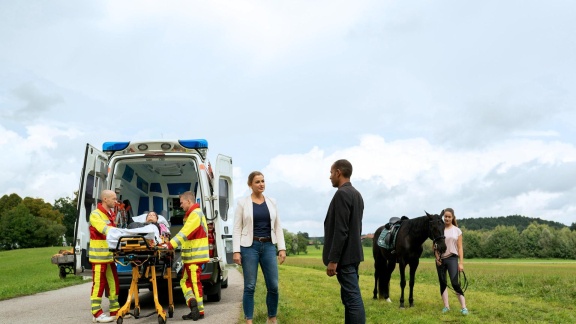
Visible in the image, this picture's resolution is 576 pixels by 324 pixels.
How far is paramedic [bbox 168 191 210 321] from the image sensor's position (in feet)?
24.7

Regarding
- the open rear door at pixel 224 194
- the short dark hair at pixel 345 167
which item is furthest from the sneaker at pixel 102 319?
the short dark hair at pixel 345 167

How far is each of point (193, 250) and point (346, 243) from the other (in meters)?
3.22

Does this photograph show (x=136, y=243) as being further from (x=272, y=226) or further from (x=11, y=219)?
(x=11, y=219)

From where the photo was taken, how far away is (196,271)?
7.75 metres

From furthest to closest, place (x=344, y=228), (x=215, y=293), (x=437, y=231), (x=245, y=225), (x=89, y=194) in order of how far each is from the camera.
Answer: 1. (x=215, y=293)
2. (x=89, y=194)
3. (x=437, y=231)
4. (x=245, y=225)
5. (x=344, y=228)

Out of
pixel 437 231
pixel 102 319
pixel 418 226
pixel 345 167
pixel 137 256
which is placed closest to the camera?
pixel 345 167

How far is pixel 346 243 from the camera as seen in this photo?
531cm

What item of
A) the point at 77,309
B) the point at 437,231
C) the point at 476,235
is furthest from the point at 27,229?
the point at 437,231

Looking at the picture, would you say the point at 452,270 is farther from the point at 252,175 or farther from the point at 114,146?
the point at 114,146

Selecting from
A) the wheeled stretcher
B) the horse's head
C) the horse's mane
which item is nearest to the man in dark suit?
the wheeled stretcher

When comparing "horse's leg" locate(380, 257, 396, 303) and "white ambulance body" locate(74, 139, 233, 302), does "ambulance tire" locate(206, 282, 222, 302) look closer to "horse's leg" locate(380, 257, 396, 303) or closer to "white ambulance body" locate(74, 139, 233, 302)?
"white ambulance body" locate(74, 139, 233, 302)

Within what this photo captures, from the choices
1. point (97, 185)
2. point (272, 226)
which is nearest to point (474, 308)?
point (272, 226)

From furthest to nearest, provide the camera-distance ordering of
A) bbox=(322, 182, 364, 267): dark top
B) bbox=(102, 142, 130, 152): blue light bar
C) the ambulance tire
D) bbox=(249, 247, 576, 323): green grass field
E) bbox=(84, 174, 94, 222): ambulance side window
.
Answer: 1. the ambulance tire
2. bbox=(102, 142, 130, 152): blue light bar
3. bbox=(84, 174, 94, 222): ambulance side window
4. bbox=(249, 247, 576, 323): green grass field
5. bbox=(322, 182, 364, 267): dark top

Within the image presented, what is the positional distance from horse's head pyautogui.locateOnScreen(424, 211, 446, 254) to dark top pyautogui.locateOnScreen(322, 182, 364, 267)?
3.81m
